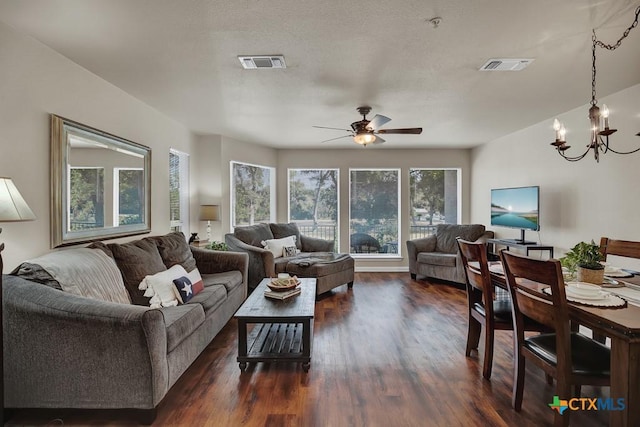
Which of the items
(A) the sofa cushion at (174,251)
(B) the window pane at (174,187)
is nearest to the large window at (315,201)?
(B) the window pane at (174,187)

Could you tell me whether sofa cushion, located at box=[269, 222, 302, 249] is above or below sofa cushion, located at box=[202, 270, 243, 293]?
above

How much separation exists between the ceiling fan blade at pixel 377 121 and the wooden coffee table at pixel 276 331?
1952 millimetres

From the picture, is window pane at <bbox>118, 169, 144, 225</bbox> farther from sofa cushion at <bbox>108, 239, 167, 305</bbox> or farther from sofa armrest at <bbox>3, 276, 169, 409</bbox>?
sofa armrest at <bbox>3, 276, 169, 409</bbox>

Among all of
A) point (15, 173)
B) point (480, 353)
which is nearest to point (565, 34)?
point (480, 353)

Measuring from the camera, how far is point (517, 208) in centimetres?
468

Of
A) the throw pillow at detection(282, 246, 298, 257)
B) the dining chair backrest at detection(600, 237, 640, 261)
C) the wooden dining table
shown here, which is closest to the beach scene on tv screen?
the dining chair backrest at detection(600, 237, 640, 261)

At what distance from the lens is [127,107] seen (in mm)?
3365

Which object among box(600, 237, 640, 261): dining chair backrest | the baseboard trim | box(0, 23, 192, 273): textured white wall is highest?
box(0, 23, 192, 273): textured white wall

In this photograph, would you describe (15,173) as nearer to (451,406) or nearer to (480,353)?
(451,406)

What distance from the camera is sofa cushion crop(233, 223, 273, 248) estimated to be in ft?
16.0

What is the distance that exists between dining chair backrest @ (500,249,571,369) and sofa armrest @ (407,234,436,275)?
3.78 metres

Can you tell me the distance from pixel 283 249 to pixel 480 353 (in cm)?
310

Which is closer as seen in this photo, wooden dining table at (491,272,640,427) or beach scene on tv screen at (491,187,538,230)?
wooden dining table at (491,272,640,427)

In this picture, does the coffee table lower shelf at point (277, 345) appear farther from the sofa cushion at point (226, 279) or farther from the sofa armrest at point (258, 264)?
the sofa armrest at point (258, 264)
